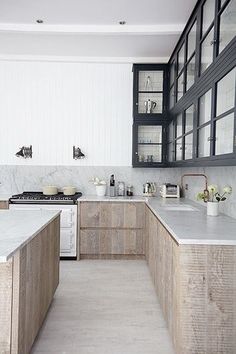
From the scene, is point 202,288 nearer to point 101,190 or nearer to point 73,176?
point 101,190

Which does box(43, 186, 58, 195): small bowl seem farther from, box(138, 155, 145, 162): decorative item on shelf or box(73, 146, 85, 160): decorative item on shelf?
box(138, 155, 145, 162): decorative item on shelf

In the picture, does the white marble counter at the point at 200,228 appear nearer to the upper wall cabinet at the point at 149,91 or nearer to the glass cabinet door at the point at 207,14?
the glass cabinet door at the point at 207,14

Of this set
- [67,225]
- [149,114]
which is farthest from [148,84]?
[67,225]

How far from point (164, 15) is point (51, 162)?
8.66 ft

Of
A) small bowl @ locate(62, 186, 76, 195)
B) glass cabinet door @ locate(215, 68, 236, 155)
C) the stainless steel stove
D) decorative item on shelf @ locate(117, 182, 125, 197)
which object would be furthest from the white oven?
glass cabinet door @ locate(215, 68, 236, 155)

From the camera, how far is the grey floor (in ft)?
7.23

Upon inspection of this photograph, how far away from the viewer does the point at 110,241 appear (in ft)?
13.9

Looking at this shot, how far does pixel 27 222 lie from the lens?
229 centimetres

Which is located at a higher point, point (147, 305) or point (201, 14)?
point (201, 14)

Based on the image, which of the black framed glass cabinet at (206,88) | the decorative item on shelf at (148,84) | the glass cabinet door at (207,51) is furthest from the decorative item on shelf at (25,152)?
the glass cabinet door at (207,51)

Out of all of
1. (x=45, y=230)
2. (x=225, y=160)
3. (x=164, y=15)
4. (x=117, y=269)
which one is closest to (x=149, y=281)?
(x=117, y=269)

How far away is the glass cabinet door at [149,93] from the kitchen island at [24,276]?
2470 millimetres

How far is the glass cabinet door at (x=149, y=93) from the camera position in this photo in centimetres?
445

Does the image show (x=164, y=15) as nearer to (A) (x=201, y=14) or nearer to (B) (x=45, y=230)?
(A) (x=201, y=14)
